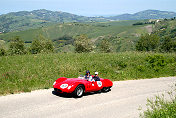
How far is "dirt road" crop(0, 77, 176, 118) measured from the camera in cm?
827

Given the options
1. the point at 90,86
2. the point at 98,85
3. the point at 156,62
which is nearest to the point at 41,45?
the point at 156,62

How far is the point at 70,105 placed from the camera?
9625 millimetres

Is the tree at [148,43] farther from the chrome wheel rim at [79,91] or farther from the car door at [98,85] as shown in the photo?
the chrome wheel rim at [79,91]

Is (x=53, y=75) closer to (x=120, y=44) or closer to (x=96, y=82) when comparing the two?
(x=96, y=82)

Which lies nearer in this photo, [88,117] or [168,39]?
[88,117]

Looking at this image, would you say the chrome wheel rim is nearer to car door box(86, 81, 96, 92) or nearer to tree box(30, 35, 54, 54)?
car door box(86, 81, 96, 92)

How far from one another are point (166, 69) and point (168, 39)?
8578cm

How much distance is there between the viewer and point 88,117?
26.9 ft

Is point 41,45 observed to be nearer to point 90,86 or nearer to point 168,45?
point 168,45

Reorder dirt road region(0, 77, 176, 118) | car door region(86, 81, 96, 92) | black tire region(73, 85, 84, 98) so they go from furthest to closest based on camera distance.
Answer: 1. car door region(86, 81, 96, 92)
2. black tire region(73, 85, 84, 98)
3. dirt road region(0, 77, 176, 118)

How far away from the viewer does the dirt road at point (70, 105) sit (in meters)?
8.27

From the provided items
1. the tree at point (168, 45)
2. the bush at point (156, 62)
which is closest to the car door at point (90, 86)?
the bush at point (156, 62)

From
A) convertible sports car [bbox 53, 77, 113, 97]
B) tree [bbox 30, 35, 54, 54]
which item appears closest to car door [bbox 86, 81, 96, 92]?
convertible sports car [bbox 53, 77, 113, 97]

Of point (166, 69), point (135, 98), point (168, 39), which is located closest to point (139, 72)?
point (166, 69)
